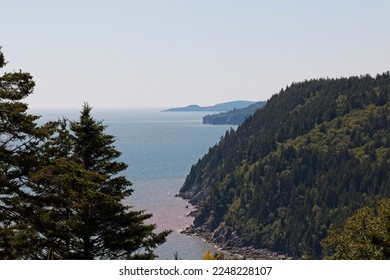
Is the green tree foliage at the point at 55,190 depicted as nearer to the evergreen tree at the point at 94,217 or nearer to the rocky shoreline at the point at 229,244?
the evergreen tree at the point at 94,217

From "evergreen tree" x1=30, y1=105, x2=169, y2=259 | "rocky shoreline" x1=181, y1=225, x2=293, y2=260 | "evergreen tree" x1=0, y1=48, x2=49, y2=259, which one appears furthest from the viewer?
"rocky shoreline" x1=181, y1=225, x2=293, y2=260

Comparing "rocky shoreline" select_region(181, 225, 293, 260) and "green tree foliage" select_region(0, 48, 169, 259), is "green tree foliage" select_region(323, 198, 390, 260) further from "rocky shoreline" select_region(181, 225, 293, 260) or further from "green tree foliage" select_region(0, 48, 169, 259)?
"rocky shoreline" select_region(181, 225, 293, 260)

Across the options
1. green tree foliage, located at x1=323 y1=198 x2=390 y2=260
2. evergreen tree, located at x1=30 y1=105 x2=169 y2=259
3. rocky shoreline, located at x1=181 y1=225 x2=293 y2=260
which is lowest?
rocky shoreline, located at x1=181 y1=225 x2=293 y2=260

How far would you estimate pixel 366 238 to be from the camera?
2891 cm

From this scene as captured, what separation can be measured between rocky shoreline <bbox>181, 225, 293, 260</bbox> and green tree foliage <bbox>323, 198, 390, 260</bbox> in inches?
4556

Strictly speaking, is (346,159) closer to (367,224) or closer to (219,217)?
(219,217)

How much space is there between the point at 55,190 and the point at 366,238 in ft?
64.8

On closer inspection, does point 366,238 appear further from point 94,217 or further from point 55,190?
point 55,190

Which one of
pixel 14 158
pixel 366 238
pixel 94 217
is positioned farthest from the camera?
pixel 366 238

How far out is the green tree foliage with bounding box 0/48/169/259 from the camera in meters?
15.5

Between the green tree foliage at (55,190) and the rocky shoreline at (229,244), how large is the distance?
125912 millimetres

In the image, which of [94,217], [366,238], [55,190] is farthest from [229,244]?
[55,190]

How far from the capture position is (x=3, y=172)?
15.6m


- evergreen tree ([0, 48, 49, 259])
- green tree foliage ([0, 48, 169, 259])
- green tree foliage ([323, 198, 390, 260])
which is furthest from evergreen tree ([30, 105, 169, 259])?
green tree foliage ([323, 198, 390, 260])
